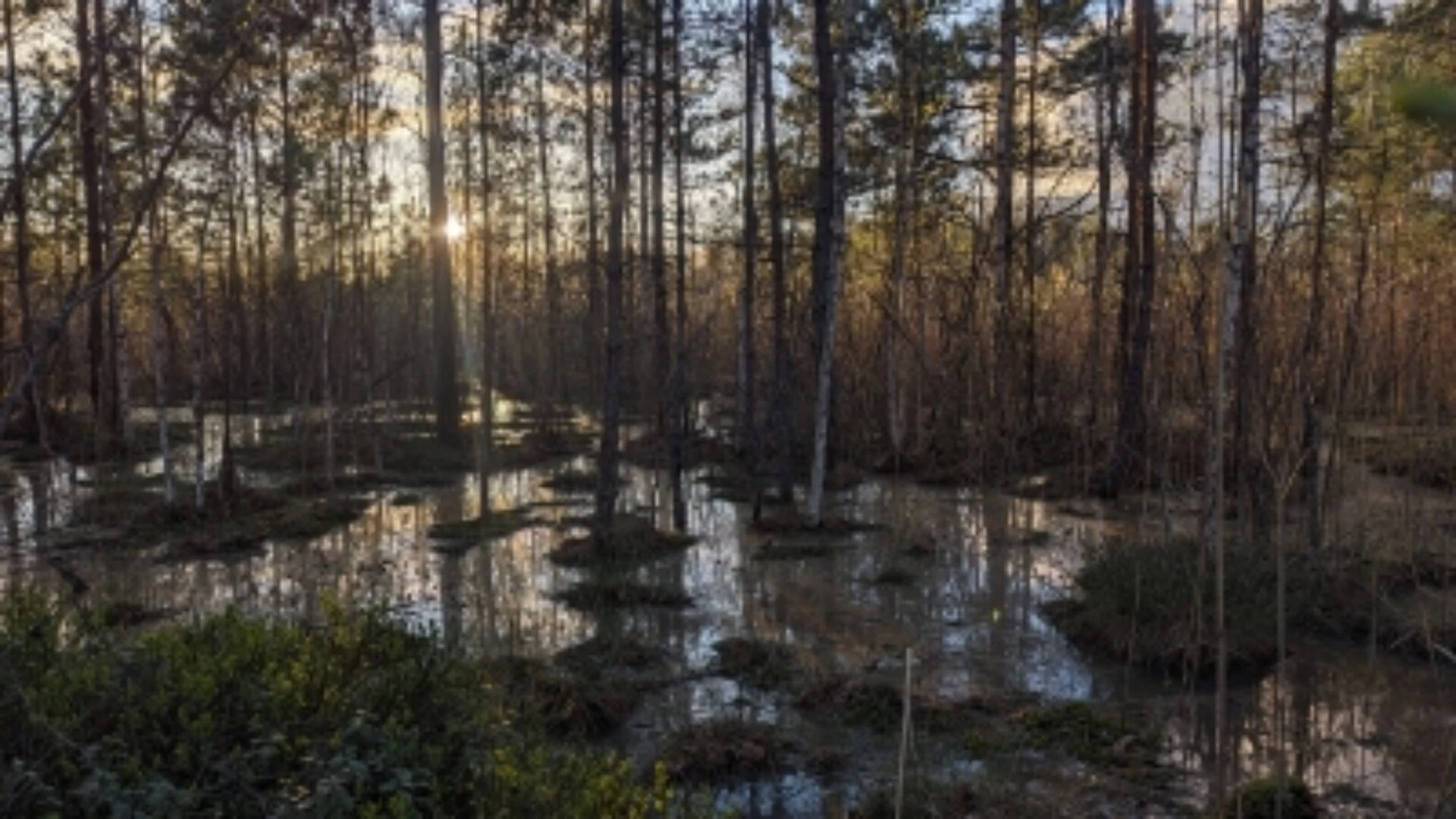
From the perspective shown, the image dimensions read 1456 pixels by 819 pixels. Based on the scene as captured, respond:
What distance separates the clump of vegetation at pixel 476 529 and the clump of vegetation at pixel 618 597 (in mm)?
Result: 2215

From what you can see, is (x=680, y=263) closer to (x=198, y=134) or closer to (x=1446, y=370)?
(x=198, y=134)

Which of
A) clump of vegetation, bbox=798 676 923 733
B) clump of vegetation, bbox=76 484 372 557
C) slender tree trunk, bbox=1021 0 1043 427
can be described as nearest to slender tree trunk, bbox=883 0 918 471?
slender tree trunk, bbox=1021 0 1043 427

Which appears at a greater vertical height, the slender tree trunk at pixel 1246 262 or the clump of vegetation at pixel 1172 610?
the slender tree trunk at pixel 1246 262

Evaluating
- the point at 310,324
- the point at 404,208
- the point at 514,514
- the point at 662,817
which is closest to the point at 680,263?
the point at 514,514

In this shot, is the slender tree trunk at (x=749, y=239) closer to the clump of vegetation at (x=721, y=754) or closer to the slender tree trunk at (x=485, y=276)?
the slender tree trunk at (x=485, y=276)

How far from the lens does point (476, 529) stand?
34.6 ft

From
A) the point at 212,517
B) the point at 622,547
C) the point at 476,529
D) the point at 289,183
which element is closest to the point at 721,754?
the point at 622,547

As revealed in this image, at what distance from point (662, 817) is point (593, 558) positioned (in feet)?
17.6

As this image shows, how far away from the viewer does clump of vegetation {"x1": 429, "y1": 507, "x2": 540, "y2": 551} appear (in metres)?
10.0

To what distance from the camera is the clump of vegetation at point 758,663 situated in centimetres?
612

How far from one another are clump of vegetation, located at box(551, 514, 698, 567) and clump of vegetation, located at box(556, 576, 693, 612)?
Answer: 1.08 metres

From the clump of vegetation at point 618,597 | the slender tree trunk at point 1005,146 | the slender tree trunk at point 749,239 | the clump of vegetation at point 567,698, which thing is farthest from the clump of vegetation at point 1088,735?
the slender tree trunk at point 749,239

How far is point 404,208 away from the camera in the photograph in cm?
2748

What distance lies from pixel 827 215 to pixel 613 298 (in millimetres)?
2313
